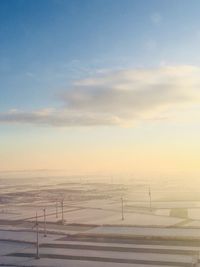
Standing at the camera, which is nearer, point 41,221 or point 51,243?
point 51,243

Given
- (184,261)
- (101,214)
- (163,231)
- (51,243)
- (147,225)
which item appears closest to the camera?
(184,261)

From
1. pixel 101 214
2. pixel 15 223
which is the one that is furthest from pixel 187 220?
pixel 15 223

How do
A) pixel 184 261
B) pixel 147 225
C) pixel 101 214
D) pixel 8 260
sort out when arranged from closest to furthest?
pixel 184 261, pixel 8 260, pixel 147 225, pixel 101 214

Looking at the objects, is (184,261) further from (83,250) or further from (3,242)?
(3,242)

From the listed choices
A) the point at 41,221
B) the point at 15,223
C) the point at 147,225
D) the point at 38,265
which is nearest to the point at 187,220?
the point at 147,225

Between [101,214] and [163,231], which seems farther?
[101,214]

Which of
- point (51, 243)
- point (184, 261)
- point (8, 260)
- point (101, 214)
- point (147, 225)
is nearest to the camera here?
point (184, 261)

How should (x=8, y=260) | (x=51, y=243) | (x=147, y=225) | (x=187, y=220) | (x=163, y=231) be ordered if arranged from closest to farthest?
(x=8, y=260)
(x=51, y=243)
(x=163, y=231)
(x=147, y=225)
(x=187, y=220)

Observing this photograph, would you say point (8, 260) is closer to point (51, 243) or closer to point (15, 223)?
point (51, 243)

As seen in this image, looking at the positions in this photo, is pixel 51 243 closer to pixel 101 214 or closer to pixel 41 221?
pixel 41 221
